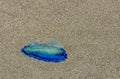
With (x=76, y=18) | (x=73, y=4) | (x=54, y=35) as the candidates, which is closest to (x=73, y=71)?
(x=54, y=35)

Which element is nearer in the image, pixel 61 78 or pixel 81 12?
pixel 61 78

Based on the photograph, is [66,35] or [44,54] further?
[66,35]

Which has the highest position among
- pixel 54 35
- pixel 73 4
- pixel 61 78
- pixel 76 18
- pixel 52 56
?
pixel 73 4

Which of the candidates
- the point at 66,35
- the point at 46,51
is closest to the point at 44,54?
the point at 46,51

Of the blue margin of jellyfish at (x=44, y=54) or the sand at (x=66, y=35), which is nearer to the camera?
the sand at (x=66, y=35)

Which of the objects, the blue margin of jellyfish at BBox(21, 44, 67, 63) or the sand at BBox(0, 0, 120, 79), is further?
the blue margin of jellyfish at BBox(21, 44, 67, 63)

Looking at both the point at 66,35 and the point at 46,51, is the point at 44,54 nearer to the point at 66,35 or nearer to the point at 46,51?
the point at 46,51

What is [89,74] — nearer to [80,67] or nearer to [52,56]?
[80,67]

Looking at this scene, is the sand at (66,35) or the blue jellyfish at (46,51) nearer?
the sand at (66,35)
